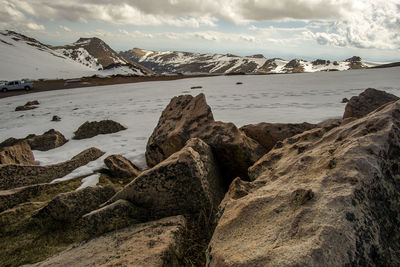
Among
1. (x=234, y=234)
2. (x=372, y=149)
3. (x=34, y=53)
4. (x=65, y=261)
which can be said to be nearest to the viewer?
(x=234, y=234)

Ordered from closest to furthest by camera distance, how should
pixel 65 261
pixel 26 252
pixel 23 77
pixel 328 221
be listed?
pixel 328 221
pixel 65 261
pixel 26 252
pixel 23 77

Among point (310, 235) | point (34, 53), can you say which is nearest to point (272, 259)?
point (310, 235)

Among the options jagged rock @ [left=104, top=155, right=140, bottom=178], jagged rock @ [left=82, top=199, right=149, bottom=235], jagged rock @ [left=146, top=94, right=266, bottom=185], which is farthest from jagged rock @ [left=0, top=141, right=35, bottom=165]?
jagged rock @ [left=82, top=199, right=149, bottom=235]

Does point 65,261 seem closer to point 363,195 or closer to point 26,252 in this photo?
point 26,252

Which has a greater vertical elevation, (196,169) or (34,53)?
(34,53)

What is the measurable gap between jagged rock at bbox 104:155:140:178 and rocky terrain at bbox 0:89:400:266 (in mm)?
1096

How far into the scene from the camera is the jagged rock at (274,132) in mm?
6129

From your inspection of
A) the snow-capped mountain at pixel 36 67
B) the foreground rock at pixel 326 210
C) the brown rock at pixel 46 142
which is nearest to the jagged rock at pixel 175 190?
the foreground rock at pixel 326 210

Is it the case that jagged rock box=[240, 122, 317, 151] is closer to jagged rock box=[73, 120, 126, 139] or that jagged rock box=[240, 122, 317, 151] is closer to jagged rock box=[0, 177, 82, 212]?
jagged rock box=[0, 177, 82, 212]

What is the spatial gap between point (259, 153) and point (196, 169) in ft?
8.06

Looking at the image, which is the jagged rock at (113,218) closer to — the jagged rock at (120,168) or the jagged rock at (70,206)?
the jagged rock at (70,206)

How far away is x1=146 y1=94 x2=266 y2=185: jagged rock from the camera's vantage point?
488cm

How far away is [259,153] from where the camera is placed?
551 centimetres

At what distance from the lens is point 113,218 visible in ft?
11.0
